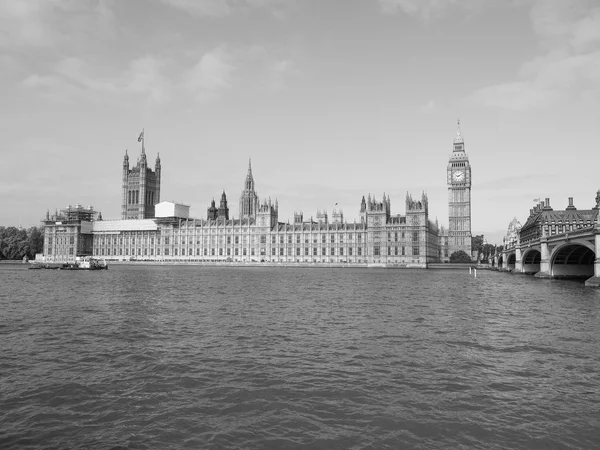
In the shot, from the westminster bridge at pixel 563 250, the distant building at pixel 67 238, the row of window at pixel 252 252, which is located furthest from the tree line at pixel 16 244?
the westminster bridge at pixel 563 250

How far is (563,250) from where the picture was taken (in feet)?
235

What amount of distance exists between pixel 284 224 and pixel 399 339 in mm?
137622

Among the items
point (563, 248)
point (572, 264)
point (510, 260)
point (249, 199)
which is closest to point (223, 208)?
point (249, 199)

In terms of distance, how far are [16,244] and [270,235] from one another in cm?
8725

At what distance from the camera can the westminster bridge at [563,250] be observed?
55.6 meters

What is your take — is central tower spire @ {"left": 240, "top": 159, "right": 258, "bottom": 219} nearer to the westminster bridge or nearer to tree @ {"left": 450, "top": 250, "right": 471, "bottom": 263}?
tree @ {"left": 450, "top": 250, "right": 471, "bottom": 263}

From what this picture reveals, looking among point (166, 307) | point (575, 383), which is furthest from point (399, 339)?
point (166, 307)

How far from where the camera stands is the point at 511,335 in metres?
25.2

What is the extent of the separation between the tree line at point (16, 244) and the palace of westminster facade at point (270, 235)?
5.27 m

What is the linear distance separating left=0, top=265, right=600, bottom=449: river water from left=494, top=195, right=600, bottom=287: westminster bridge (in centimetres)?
2973

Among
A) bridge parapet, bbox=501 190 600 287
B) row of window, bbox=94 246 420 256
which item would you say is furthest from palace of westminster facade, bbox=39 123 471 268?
bridge parapet, bbox=501 190 600 287

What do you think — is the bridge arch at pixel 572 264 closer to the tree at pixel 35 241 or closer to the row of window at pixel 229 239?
the row of window at pixel 229 239

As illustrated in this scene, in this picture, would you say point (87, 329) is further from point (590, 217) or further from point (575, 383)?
point (590, 217)

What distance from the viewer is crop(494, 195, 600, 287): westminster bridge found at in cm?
5560
